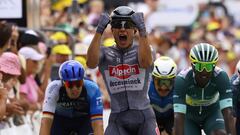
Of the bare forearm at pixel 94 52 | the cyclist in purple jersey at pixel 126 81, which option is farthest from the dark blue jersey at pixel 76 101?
the bare forearm at pixel 94 52

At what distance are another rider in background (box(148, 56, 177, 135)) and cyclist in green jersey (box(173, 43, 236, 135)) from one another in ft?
2.59

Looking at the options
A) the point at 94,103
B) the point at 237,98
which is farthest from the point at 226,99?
the point at 94,103

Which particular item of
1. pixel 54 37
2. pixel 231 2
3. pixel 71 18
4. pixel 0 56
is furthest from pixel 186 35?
pixel 0 56

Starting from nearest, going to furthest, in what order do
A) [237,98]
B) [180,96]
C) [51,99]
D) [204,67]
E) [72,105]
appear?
[51,99], [72,105], [204,67], [180,96], [237,98]

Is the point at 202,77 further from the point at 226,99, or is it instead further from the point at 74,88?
the point at 74,88

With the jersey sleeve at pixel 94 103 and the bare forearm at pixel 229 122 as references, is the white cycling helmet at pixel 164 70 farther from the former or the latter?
the jersey sleeve at pixel 94 103

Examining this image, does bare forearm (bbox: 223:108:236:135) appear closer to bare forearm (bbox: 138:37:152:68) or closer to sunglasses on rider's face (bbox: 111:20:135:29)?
bare forearm (bbox: 138:37:152:68)

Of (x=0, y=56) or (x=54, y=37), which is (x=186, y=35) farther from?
(x=0, y=56)

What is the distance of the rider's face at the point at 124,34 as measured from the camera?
11406 mm

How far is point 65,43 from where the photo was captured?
17.6 meters

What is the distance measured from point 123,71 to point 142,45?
1.55 ft

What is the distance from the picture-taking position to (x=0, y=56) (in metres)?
13.0

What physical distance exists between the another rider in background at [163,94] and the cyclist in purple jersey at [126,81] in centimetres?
181

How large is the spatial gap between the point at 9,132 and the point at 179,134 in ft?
8.05
